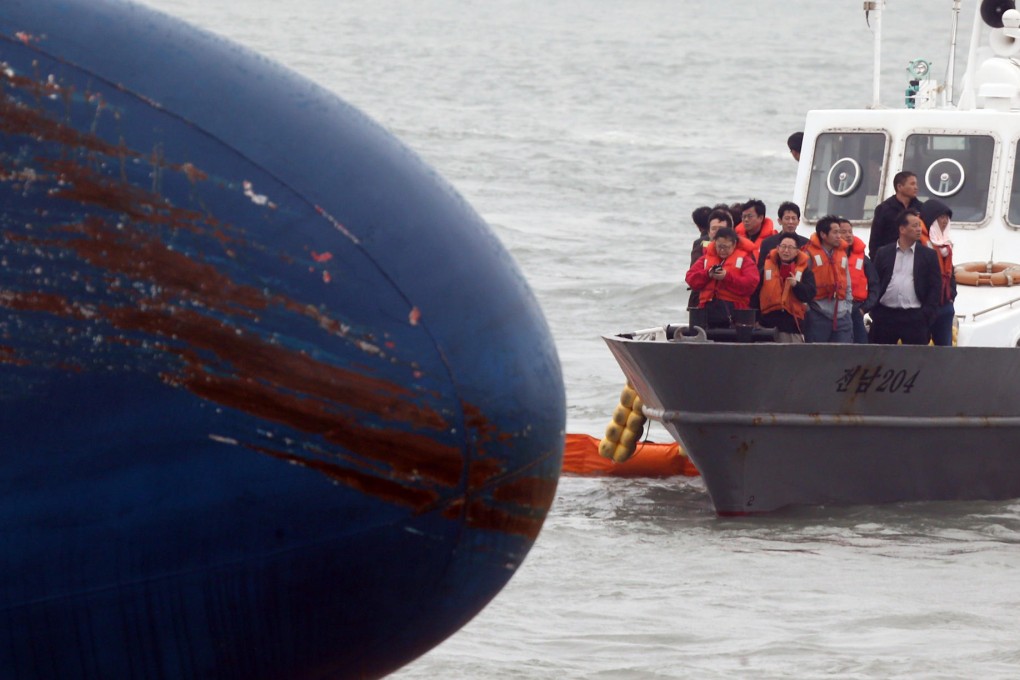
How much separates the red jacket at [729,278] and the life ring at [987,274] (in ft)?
7.76

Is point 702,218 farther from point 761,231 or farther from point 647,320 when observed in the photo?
point 647,320

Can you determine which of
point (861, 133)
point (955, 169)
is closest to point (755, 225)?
point (861, 133)

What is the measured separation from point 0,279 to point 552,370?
1014 millimetres

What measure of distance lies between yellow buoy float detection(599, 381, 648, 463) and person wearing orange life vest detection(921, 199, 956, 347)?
196 cm

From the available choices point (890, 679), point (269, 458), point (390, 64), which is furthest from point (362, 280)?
point (390, 64)

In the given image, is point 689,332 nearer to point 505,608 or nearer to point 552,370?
point 505,608

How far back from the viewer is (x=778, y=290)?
10875 mm

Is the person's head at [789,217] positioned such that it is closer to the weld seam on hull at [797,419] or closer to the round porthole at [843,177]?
the weld seam on hull at [797,419]

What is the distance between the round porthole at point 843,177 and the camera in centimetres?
1330

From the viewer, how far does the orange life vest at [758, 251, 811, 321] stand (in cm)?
1076

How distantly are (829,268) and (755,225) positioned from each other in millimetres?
980

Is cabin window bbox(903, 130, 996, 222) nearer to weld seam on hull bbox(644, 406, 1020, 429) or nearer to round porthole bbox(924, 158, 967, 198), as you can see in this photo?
round porthole bbox(924, 158, 967, 198)

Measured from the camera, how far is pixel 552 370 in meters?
3.44

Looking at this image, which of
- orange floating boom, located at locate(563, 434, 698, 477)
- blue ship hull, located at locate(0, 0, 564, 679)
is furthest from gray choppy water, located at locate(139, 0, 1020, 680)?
blue ship hull, located at locate(0, 0, 564, 679)
